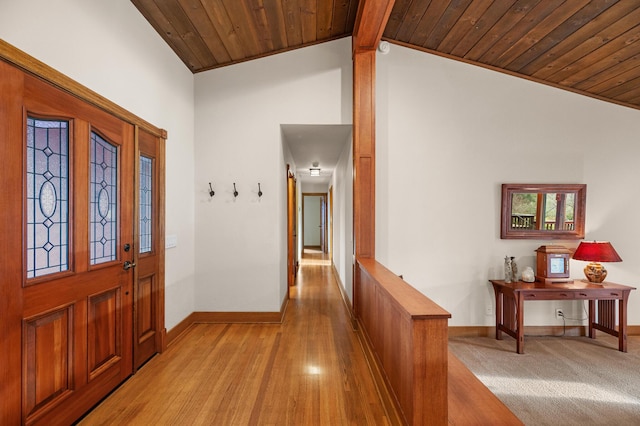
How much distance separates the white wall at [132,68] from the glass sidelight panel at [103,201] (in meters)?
0.39

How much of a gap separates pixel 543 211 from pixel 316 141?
2.85 m

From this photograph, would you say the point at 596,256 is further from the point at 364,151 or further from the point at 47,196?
the point at 47,196

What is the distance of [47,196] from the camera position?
1887 millimetres

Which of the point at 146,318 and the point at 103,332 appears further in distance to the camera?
the point at 146,318

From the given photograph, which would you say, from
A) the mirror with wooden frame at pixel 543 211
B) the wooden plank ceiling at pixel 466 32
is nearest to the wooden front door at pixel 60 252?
the wooden plank ceiling at pixel 466 32

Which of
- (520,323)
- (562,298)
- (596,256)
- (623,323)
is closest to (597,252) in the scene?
(596,256)

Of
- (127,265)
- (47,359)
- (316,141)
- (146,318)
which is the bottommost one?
(146,318)

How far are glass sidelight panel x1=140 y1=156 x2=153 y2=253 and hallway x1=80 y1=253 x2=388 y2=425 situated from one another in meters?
1.02

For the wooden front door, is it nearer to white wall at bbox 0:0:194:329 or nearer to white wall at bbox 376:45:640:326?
white wall at bbox 0:0:194:329

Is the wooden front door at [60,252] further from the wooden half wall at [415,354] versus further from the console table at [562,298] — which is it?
the console table at [562,298]

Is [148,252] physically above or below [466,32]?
below

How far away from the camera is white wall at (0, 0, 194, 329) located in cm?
179

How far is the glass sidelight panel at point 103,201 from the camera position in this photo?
7.40 ft

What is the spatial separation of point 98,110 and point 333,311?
327 centimetres
